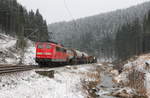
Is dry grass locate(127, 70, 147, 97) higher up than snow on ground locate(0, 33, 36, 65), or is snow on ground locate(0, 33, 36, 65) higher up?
snow on ground locate(0, 33, 36, 65)

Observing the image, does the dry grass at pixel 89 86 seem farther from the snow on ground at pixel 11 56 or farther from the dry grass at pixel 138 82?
the snow on ground at pixel 11 56

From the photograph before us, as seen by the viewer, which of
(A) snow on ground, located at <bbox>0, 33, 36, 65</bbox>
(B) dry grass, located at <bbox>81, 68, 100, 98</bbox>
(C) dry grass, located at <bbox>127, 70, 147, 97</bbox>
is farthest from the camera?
(A) snow on ground, located at <bbox>0, 33, 36, 65</bbox>

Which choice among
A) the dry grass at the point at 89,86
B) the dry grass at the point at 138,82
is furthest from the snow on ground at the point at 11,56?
the dry grass at the point at 138,82

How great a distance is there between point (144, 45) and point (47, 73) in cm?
5078

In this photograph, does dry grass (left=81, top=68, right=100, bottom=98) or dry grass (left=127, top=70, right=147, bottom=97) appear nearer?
dry grass (left=127, top=70, right=147, bottom=97)

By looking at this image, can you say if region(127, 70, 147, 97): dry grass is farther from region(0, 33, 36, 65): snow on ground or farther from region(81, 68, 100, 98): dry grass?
region(0, 33, 36, 65): snow on ground

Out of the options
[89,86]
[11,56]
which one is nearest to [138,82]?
[89,86]

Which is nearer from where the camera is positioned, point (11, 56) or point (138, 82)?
point (138, 82)

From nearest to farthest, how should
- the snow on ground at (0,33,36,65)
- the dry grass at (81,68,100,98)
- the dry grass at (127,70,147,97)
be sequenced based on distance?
the dry grass at (127,70,147,97) < the dry grass at (81,68,100,98) < the snow on ground at (0,33,36,65)

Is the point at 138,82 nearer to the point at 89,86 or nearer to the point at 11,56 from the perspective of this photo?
the point at 89,86

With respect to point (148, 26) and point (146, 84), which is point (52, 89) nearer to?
point (146, 84)

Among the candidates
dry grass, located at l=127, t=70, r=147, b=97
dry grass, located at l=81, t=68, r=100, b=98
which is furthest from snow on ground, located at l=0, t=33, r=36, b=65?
dry grass, located at l=127, t=70, r=147, b=97

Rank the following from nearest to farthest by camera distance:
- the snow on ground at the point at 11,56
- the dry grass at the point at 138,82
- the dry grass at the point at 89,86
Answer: the dry grass at the point at 138,82 < the dry grass at the point at 89,86 < the snow on ground at the point at 11,56

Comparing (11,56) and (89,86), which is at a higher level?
(11,56)
